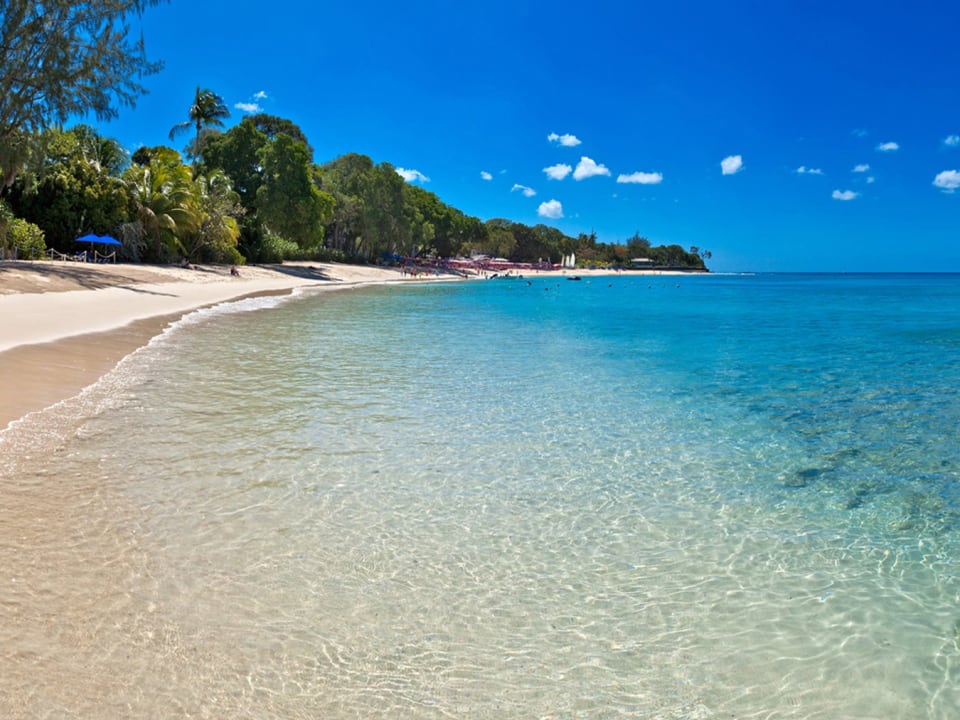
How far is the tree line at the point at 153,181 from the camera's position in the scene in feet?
84.7

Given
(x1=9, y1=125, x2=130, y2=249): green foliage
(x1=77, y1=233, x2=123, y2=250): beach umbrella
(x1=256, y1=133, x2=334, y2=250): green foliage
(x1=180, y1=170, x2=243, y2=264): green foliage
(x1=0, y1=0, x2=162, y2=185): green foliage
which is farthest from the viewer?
(x1=256, y1=133, x2=334, y2=250): green foliage

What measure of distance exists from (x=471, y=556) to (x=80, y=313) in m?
18.8

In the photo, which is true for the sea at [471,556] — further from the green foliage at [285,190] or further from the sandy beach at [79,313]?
the green foliage at [285,190]

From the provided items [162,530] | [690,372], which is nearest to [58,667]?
[162,530]

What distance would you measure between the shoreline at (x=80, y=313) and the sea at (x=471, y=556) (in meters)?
0.90

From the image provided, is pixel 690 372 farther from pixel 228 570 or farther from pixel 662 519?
pixel 228 570

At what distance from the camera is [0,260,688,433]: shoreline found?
9766 millimetres

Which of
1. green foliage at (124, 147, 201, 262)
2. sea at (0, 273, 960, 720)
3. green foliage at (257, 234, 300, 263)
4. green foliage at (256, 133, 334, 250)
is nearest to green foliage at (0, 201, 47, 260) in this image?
green foliage at (124, 147, 201, 262)

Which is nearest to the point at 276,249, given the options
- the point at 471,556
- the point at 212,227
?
the point at 212,227

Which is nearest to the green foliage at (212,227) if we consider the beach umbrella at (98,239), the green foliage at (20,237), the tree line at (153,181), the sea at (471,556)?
the tree line at (153,181)

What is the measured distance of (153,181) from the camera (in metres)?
43.3

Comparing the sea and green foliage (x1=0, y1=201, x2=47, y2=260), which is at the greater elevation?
green foliage (x1=0, y1=201, x2=47, y2=260)

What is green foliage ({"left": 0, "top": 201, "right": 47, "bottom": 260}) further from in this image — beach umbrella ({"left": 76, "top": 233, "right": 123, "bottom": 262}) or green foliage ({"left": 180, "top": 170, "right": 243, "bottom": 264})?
green foliage ({"left": 180, "top": 170, "right": 243, "bottom": 264})

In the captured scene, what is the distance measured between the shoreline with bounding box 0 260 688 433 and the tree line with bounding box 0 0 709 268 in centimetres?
357
